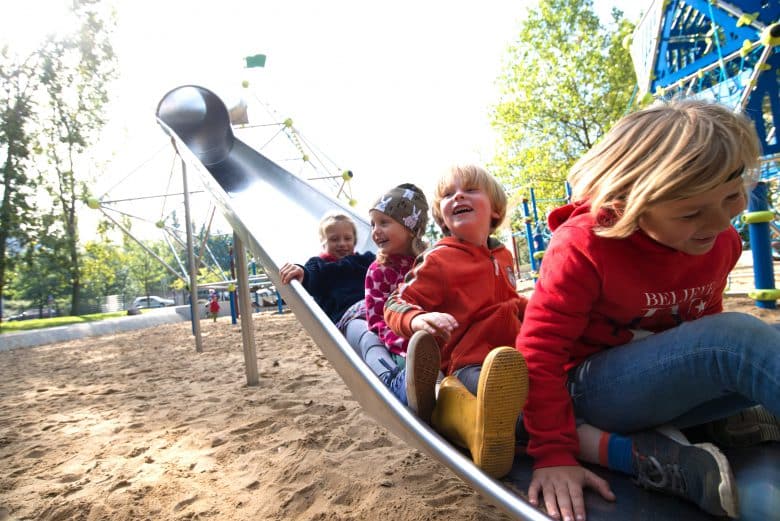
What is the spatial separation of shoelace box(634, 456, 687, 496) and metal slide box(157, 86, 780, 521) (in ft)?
0.06

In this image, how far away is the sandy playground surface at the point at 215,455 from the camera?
185 cm

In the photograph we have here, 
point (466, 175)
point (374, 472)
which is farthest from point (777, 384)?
point (374, 472)

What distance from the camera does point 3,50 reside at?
13.0 m

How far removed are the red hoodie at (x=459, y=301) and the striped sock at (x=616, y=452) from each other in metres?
0.39

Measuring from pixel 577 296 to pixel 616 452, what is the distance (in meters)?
0.29

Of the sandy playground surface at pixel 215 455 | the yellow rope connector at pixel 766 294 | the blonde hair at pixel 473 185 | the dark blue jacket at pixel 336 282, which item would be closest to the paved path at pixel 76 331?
the sandy playground surface at pixel 215 455

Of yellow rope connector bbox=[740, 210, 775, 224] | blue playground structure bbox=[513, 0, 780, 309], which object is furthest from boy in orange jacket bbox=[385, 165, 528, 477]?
yellow rope connector bbox=[740, 210, 775, 224]

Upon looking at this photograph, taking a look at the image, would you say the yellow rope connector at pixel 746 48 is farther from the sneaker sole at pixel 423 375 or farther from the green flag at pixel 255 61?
the green flag at pixel 255 61

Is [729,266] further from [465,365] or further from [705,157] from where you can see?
[465,365]

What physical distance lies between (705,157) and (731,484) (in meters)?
0.50

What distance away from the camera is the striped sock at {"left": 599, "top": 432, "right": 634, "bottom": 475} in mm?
908

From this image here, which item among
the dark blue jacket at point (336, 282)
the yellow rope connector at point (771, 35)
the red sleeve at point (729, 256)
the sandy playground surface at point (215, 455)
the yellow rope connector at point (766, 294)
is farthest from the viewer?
the yellow rope connector at point (766, 294)

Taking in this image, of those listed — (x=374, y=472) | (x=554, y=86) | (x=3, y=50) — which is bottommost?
(x=374, y=472)

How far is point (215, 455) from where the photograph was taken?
2395 mm
